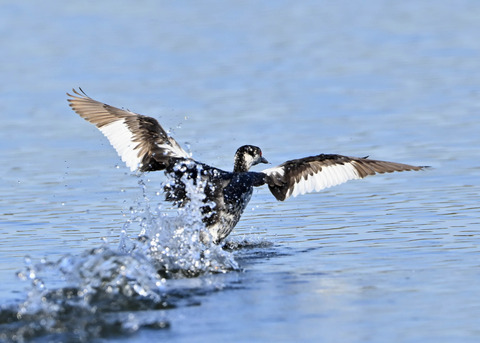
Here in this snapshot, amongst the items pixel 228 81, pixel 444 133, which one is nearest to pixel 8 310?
pixel 444 133

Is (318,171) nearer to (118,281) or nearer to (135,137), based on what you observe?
(135,137)

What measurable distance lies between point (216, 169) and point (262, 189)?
8.68 ft

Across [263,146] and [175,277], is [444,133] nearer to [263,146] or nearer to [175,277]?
[263,146]

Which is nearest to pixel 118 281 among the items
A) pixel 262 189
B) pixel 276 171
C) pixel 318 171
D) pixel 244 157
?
pixel 276 171

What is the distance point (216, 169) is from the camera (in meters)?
8.95

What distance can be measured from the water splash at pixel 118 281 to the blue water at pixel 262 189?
20 mm

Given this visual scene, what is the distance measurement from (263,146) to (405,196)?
3.06 metres

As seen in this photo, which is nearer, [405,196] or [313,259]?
[313,259]

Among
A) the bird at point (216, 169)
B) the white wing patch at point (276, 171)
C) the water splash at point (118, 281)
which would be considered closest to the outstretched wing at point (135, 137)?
the bird at point (216, 169)

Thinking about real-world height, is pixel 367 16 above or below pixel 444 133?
above

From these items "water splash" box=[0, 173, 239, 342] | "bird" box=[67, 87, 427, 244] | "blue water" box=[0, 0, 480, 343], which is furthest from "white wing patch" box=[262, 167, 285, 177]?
"water splash" box=[0, 173, 239, 342]

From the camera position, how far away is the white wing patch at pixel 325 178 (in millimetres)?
9281

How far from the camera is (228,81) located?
1816 cm

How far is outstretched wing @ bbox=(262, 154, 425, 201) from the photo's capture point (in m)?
9.27
